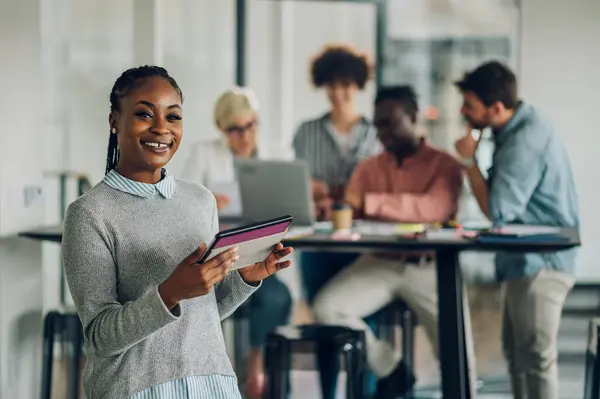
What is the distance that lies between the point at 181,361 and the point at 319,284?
8.65ft

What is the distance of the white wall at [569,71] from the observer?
4.76m

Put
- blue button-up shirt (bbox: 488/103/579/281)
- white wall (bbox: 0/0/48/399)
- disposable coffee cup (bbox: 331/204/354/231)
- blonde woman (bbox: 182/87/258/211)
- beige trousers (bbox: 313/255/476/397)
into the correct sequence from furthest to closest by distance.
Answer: blonde woman (bbox: 182/87/258/211) < beige trousers (bbox: 313/255/476/397) < blue button-up shirt (bbox: 488/103/579/281) < disposable coffee cup (bbox: 331/204/354/231) < white wall (bbox: 0/0/48/399)

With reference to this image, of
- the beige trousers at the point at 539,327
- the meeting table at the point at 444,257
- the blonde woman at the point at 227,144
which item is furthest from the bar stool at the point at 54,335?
the beige trousers at the point at 539,327

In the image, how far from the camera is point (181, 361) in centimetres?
150

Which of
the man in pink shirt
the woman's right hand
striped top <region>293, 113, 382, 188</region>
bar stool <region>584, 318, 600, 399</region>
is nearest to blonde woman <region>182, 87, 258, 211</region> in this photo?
striped top <region>293, 113, 382, 188</region>

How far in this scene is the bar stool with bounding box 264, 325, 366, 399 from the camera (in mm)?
3088

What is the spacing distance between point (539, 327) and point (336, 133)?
1.59 m

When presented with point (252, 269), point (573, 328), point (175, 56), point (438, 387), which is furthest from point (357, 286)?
point (175, 56)

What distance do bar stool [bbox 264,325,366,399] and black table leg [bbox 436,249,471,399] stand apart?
308mm

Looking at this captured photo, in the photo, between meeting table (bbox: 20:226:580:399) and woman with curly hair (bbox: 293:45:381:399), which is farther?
woman with curly hair (bbox: 293:45:381:399)

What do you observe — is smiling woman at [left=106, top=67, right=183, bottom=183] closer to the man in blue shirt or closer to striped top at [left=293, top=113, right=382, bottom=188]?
the man in blue shirt

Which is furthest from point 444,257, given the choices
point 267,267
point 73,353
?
point 267,267

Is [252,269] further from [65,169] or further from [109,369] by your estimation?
[65,169]

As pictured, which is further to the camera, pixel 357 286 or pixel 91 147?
pixel 91 147
